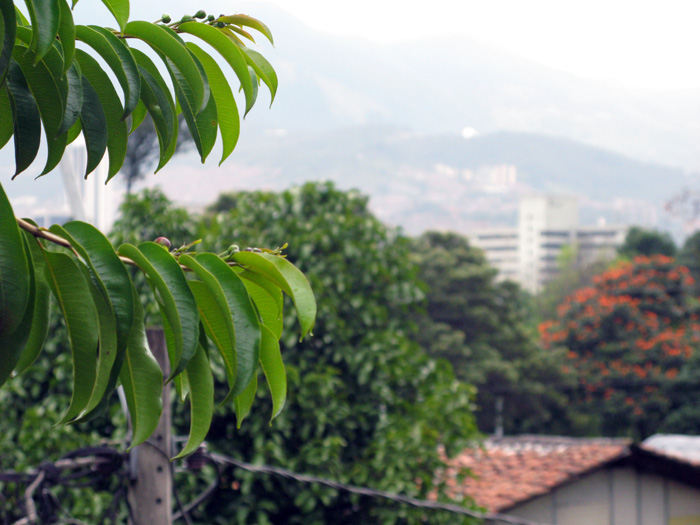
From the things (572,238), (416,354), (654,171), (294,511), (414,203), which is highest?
(654,171)

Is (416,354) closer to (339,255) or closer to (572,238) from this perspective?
(339,255)

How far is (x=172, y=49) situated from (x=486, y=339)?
1943 cm

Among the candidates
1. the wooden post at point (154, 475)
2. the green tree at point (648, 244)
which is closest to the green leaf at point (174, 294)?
the wooden post at point (154, 475)

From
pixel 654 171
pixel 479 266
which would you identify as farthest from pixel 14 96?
pixel 654 171

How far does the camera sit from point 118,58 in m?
0.97

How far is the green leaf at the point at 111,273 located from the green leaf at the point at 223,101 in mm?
283

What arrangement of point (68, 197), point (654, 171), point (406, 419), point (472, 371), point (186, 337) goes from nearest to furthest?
point (186, 337)
point (68, 197)
point (406, 419)
point (472, 371)
point (654, 171)

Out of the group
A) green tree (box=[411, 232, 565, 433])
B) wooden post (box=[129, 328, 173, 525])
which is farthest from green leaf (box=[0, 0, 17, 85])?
green tree (box=[411, 232, 565, 433])

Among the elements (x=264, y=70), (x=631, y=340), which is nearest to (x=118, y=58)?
(x=264, y=70)

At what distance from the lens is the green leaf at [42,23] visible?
2.60 ft

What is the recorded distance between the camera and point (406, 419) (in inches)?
173

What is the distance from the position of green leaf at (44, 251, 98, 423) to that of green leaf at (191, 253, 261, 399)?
148 mm

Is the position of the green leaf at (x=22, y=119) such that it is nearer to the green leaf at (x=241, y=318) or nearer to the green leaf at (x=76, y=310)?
the green leaf at (x=76, y=310)

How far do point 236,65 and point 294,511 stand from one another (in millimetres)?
3459
